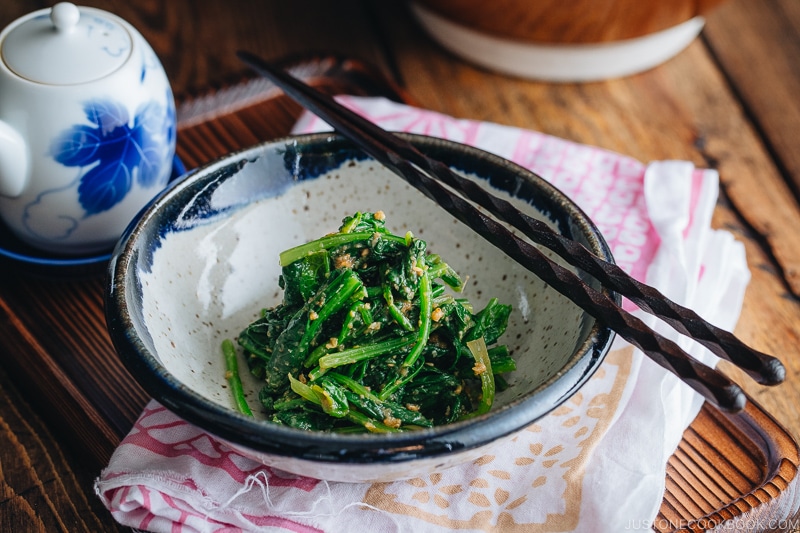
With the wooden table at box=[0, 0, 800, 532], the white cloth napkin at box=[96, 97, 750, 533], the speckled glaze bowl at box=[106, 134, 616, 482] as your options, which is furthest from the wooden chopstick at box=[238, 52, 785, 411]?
the wooden table at box=[0, 0, 800, 532]

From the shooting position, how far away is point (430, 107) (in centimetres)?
285

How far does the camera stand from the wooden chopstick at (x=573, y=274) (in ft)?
4.29

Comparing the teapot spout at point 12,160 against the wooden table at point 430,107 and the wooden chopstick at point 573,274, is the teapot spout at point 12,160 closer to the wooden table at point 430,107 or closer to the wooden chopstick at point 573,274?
the wooden table at point 430,107

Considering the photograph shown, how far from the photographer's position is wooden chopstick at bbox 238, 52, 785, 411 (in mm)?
1307

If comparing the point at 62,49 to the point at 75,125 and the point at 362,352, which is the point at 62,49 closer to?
the point at 75,125

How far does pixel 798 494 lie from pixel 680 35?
1916 millimetres

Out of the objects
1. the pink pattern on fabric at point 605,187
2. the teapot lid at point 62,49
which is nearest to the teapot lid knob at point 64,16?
the teapot lid at point 62,49

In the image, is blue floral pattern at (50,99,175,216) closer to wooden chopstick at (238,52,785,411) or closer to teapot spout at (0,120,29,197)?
teapot spout at (0,120,29,197)

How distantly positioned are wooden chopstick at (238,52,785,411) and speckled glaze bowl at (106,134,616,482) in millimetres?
54

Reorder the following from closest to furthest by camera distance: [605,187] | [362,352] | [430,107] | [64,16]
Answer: [362,352] < [64,16] < [605,187] < [430,107]

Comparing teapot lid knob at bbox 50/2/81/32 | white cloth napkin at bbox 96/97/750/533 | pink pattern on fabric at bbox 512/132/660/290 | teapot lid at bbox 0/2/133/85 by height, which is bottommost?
white cloth napkin at bbox 96/97/750/533

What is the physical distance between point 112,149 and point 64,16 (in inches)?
12.3

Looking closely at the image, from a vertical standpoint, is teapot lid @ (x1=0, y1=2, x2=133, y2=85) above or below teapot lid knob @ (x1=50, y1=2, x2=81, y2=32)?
below

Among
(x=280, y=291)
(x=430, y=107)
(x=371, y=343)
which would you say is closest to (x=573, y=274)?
(x=371, y=343)
